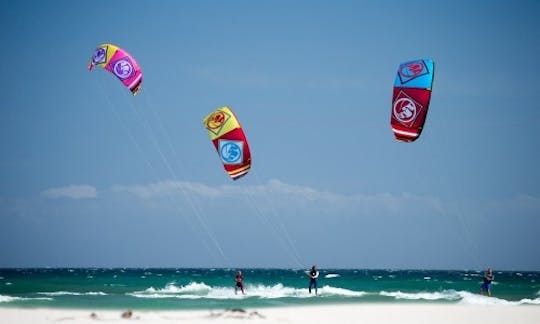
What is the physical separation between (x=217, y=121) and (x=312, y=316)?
22.1ft

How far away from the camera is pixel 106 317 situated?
16.6 metres

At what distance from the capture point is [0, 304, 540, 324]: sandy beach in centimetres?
1616

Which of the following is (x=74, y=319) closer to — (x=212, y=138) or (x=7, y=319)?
(x=7, y=319)

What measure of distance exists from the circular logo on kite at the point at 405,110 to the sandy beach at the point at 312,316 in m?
4.91

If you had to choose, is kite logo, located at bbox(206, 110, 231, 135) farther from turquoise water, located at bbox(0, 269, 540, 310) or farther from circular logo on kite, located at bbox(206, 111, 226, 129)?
turquoise water, located at bbox(0, 269, 540, 310)

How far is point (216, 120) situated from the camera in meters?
21.3

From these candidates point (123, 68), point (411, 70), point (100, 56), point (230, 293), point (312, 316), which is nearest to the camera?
point (312, 316)

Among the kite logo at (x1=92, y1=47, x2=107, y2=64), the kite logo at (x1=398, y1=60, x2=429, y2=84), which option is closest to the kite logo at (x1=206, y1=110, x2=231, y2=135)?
the kite logo at (x1=92, y1=47, x2=107, y2=64)

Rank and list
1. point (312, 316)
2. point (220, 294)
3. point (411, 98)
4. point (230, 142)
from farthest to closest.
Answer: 1. point (220, 294)
2. point (230, 142)
3. point (411, 98)
4. point (312, 316)

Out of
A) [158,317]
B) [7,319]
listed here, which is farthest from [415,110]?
[7,319]

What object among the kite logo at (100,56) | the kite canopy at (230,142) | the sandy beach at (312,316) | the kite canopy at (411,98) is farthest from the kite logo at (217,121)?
the sandy beach at (312,316)

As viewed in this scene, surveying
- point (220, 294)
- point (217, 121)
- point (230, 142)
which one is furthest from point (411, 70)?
point (220, 294)

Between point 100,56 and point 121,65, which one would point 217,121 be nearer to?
point 121,65

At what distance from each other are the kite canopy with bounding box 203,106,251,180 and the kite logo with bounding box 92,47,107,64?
154 inches
